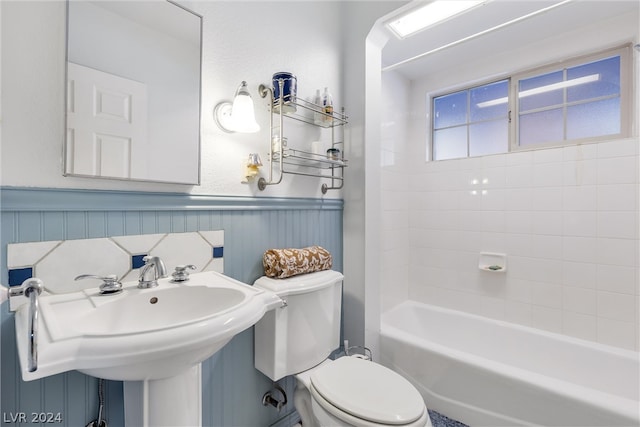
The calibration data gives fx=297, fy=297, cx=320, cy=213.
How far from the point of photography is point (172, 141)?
1109 millimetres

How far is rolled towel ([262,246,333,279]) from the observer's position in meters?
1.32

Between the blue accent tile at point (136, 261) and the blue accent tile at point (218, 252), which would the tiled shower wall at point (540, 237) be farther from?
the blue accent tile at point (136, 261)

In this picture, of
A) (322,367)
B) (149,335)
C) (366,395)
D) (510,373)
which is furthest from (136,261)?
(510,373)

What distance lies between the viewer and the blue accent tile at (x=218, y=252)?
4.02 ft

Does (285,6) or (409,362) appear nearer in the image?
(285,6)

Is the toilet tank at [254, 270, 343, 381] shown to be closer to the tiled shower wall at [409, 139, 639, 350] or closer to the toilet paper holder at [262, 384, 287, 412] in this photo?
the toilet paper holder at [262, 384, 287, 412]

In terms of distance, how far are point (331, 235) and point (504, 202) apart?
4.33 feet

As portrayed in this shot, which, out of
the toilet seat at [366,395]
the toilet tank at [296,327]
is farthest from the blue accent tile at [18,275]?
the toilet seat at [366,395]

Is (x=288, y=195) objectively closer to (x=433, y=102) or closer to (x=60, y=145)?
(x=60, y=145)

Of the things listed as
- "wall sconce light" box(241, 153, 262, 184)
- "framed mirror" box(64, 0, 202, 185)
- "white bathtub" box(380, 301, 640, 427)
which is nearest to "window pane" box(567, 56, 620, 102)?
"white bathtub" box(380, 301, 640, 427)

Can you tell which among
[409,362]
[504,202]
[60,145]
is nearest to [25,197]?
[60,145]

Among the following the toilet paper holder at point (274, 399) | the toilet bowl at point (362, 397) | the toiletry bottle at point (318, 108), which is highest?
the toiletry bottle at point (318, 108)

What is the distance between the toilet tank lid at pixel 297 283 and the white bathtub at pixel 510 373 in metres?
0.70

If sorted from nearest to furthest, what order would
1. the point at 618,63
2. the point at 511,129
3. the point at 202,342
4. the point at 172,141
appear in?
the point at 202,342 → the point at 172,141 → the point at 618,63 → the point at 511,129
